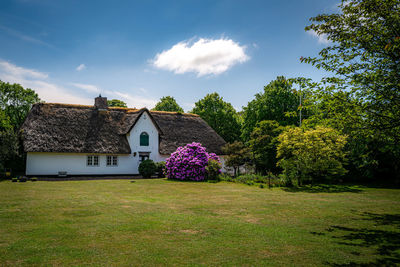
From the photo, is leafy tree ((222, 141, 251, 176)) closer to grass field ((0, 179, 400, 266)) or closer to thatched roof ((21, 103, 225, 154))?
thatched roof ((21, 103, 225, 154))

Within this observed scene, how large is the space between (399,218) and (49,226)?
12281mm

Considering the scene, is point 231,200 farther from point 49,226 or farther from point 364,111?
point 49,226

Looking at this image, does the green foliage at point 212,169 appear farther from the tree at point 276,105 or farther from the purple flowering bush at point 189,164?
the tree at point 276,105

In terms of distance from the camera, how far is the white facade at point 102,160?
25938mm

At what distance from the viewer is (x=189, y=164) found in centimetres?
2520

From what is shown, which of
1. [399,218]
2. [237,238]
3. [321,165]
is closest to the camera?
[237,238]

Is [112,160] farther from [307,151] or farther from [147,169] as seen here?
[307,151]

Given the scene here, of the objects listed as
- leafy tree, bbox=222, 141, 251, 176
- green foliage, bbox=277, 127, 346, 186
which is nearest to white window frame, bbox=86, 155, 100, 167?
leafy tree, bbox=222, 141, 251, 176

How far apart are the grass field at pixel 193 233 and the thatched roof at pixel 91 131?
51.2 ft

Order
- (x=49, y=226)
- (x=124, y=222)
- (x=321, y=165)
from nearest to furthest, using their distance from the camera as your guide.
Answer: (x=49, y=226) < (x=124, y=222) < (x=321, y=165)

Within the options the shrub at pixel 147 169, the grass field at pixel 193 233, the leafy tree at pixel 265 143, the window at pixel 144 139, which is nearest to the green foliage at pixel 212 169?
the leafy tree at pixel 265 143

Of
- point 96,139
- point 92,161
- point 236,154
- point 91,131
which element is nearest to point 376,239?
point 236,154

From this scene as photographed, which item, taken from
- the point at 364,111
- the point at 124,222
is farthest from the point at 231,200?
the point at 364,111

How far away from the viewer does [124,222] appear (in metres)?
8.75
